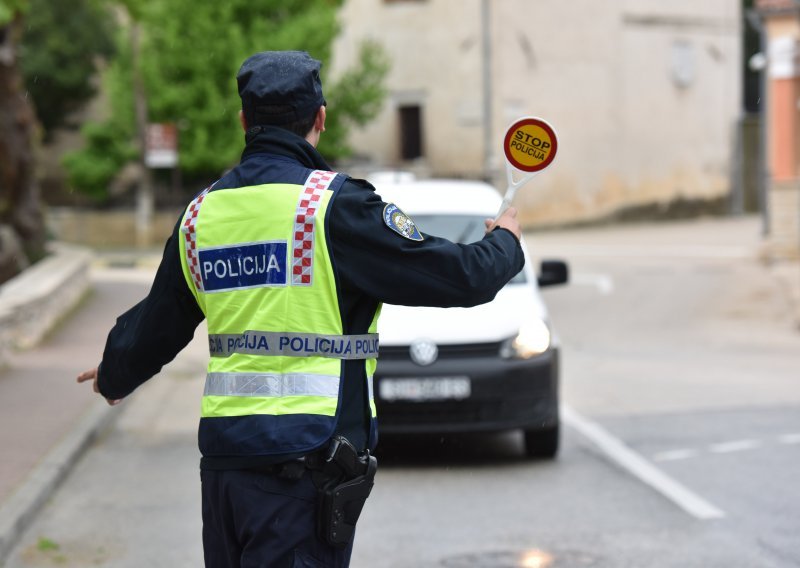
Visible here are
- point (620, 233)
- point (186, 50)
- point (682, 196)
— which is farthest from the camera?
point (682, 196)

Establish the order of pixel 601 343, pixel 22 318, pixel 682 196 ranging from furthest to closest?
pixel 682 196
pixel 601 343
pixel 22 318

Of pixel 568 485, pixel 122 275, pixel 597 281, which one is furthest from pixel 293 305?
pixel 122 275

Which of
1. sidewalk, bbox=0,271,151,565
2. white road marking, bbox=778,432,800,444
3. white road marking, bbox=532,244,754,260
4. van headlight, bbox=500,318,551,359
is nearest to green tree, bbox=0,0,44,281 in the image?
sidewalk, bbox=0,271,151,565

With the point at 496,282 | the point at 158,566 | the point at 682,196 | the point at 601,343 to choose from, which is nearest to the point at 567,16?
the point at 682,196

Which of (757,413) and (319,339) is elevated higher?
(319,339)

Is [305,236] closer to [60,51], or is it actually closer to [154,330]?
[154,330]

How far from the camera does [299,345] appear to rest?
3.38m

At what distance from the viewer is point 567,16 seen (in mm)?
40188

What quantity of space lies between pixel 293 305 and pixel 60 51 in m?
37.6

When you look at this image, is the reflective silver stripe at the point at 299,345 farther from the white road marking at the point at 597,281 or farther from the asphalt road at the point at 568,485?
the white road marking at the point at 597,281

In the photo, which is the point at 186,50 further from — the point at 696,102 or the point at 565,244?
the point at 696,102

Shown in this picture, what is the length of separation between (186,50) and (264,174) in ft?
104

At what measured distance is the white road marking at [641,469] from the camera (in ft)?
25.6

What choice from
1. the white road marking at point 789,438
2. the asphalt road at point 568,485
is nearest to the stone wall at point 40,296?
the asphalt road at point 568,485
